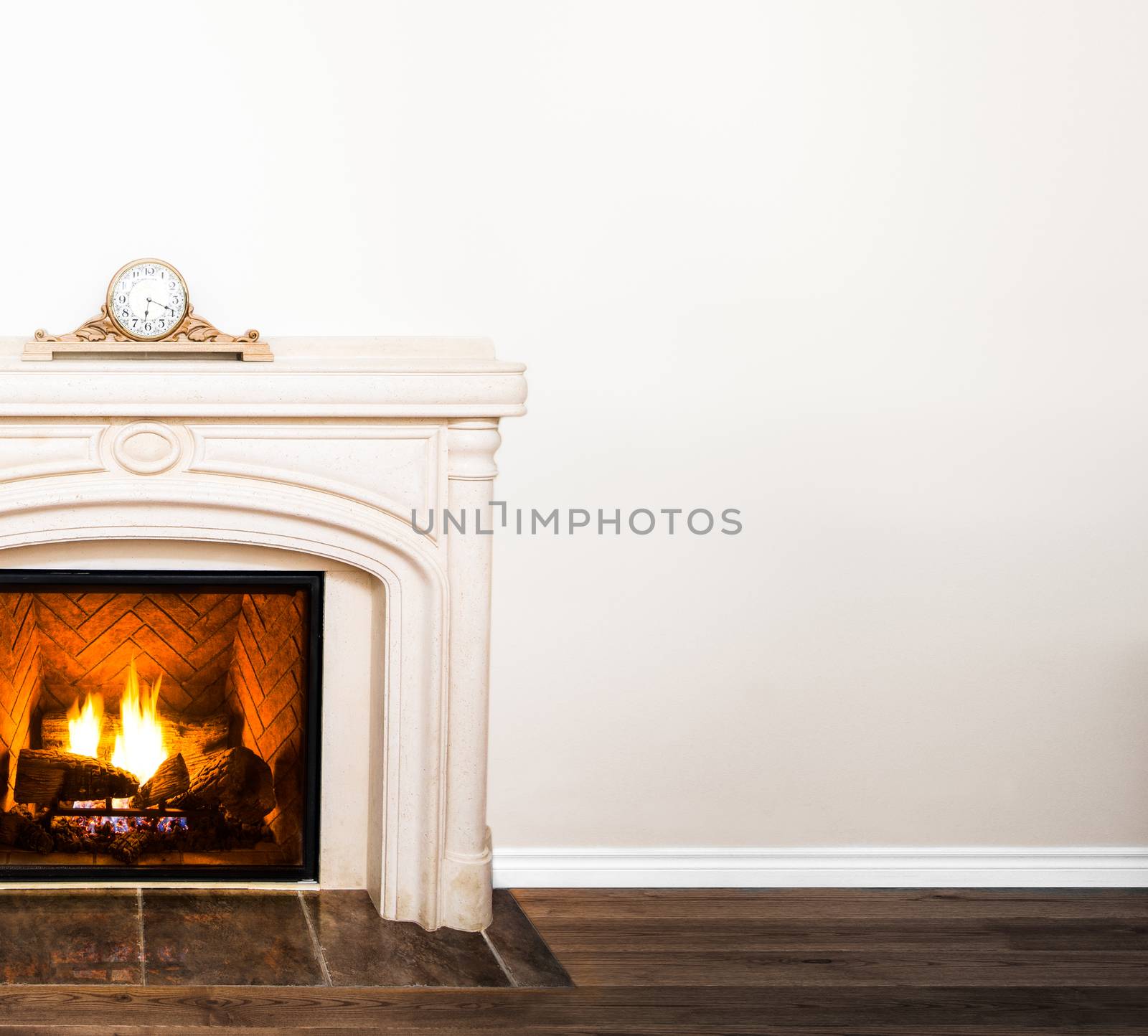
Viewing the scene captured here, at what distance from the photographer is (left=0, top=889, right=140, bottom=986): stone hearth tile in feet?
8.57

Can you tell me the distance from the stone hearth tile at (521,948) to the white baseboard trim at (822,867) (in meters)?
0.14

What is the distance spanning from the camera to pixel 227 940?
2.80 meters

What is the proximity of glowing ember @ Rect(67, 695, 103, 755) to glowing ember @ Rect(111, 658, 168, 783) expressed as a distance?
0.05m

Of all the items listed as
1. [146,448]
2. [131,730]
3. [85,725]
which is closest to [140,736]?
[131,730]

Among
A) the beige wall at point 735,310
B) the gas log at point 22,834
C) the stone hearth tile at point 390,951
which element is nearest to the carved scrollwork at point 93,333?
the beige wall at point 735,310

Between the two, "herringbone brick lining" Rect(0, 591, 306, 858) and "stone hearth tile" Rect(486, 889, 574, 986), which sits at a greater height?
"herringbone brick lining" Rect(0, 591, 306, 858)

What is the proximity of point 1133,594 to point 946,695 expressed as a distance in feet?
1.84

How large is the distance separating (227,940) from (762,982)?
4.00 ft

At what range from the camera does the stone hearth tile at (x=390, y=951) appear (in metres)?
2.67

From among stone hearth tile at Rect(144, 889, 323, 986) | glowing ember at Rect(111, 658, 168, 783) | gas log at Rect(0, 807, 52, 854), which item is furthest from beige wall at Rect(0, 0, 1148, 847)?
gas log at Rect(0, 807, 52, 854)

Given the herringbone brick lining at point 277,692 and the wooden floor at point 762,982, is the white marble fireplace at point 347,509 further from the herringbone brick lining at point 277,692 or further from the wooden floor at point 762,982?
the wooden floor at point 762,982

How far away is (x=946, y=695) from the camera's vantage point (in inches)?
126

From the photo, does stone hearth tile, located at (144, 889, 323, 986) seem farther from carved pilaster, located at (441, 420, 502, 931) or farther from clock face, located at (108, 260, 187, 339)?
clock face, located at (108, 260, 187, 339)

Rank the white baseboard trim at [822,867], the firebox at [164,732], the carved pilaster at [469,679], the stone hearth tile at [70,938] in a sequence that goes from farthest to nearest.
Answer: the white baseboard trim at [822,867] → the firebox at [164,732] → the carved pilaster at [469,679] → the stone hearth tile at [70,938]
